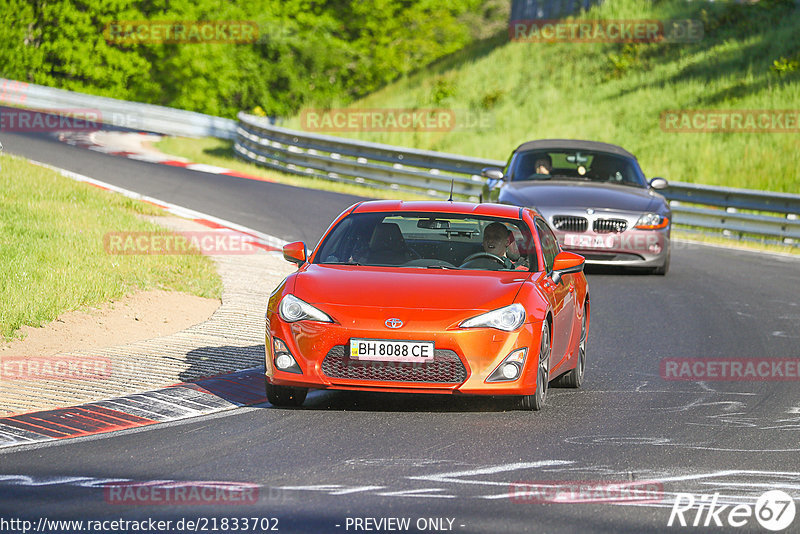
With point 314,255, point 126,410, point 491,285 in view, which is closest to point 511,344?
point 491,285

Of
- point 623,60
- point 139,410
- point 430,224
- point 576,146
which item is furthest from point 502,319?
point 623,60

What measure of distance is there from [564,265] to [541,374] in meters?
1.03

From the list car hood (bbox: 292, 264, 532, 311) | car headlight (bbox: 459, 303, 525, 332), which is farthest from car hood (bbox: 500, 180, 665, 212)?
car headlight (bbox: 459, 303, 525, 332)

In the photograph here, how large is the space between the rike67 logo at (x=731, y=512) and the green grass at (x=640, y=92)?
23683 millimetres

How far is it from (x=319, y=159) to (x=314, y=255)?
1979 cm

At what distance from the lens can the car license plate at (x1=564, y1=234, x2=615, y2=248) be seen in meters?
15.6

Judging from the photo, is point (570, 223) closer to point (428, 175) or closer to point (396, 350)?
point (396, 350)

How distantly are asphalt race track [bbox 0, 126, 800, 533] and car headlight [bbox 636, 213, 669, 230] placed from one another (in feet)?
14.8

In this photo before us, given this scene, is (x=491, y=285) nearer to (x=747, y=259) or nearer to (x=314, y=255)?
(x=314, y=255)

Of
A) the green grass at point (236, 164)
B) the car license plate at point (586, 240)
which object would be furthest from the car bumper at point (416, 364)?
the green grass at point (236, 164)

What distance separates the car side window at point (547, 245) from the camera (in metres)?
9.19

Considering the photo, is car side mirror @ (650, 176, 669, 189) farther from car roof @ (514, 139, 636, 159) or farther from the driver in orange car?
the driver in orange car

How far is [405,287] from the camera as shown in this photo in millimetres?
8164

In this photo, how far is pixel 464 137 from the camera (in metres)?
40.1
